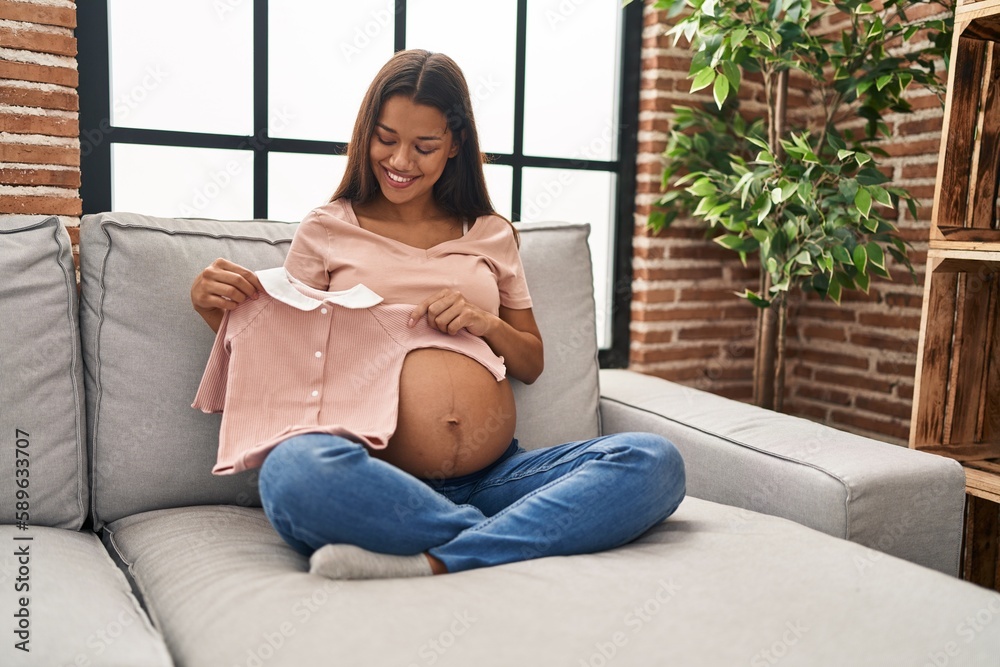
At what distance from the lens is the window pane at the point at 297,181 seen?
2309 millimetres

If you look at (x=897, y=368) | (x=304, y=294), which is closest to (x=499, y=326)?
(x=304, y=294)

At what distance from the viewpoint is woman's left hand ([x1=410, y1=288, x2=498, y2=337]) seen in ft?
4.87

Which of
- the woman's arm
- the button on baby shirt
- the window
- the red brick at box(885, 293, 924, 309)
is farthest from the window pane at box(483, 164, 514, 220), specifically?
the red brick at box(885, 293, 924, 309)

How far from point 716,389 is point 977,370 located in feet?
3.35

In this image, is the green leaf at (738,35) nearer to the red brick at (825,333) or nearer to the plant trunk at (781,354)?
the plant trunk at (781,354)

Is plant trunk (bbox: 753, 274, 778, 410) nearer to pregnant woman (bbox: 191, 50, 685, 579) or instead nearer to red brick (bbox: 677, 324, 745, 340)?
red brick (bbox: 677, 324, 745, 340)

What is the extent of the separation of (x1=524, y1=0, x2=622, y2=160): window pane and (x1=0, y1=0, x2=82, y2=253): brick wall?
1.30 m

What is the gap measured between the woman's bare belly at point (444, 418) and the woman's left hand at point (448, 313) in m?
0.05

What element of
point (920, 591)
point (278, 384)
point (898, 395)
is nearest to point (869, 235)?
point (898, 395)

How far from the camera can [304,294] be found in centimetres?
144

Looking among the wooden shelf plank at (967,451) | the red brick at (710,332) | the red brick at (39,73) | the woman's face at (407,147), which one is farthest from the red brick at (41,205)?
the wooden shelf plank at (967,451)

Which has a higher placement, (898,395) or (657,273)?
(657,273)

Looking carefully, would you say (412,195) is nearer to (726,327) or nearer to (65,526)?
(65,526)

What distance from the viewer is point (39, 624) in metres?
1.01
